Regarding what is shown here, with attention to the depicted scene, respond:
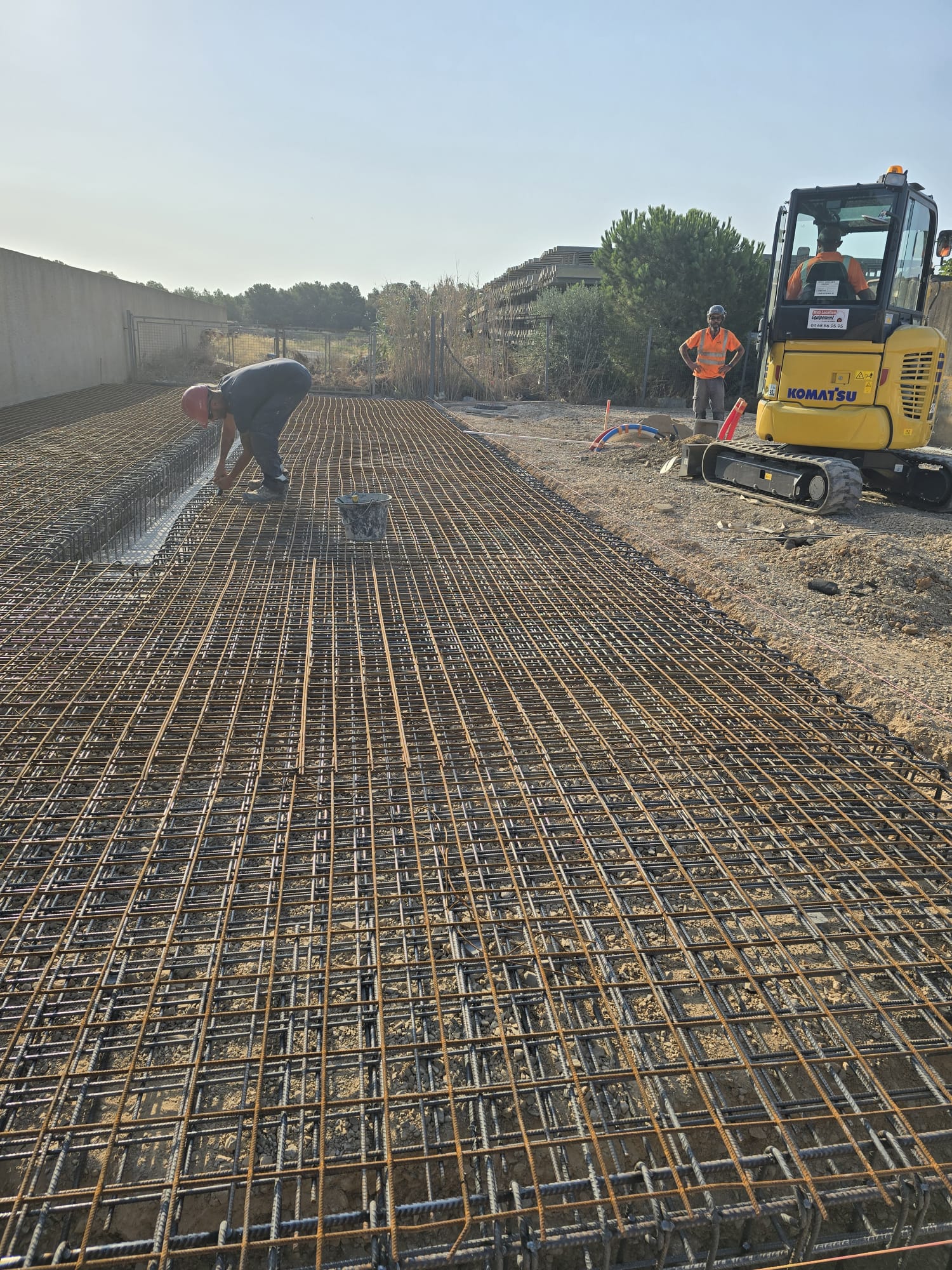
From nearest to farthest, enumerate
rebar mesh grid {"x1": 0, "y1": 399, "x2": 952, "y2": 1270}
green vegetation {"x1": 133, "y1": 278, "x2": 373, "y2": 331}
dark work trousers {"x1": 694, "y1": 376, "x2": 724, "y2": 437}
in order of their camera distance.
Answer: rebar mesh grid {"x1": 0, "y1": 399, "x2": 952, "y2": 1270}
dark work trousers {"x1": 694, "y1": 376, "x2": 724, "y2": 437}
green vegetation {"x1": 133, "y1": 278, "x2": 373, "y2": 331}

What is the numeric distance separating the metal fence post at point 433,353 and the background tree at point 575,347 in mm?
2643

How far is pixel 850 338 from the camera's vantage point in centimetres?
701

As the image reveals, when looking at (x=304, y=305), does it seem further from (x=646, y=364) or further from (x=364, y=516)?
(x=364, y=516)

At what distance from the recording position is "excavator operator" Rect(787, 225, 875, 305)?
22.9 feet

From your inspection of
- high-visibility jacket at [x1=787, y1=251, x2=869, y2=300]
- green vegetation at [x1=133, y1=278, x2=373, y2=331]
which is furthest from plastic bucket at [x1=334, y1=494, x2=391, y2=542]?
green vegetation at [x1=133, y1=278, x2=373, y2=331]

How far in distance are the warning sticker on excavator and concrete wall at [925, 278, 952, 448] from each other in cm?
572

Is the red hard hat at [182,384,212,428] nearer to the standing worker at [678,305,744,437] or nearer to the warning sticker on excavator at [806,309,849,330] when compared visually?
the warning sticker on excavator at [806,309,849,330]

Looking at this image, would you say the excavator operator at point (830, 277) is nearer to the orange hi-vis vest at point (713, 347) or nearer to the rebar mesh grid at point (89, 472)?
the orange hi-vis vest at point (713, 347)

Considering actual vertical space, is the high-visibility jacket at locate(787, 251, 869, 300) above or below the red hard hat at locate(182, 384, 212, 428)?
above

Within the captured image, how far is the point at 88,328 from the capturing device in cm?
1462

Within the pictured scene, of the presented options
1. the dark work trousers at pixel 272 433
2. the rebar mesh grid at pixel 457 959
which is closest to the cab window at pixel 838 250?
the dark work trousers at pixel 272 433

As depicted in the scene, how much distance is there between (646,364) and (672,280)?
1.79 metres

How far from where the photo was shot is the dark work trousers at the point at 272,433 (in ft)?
20.8

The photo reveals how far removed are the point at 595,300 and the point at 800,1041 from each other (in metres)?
17.9
